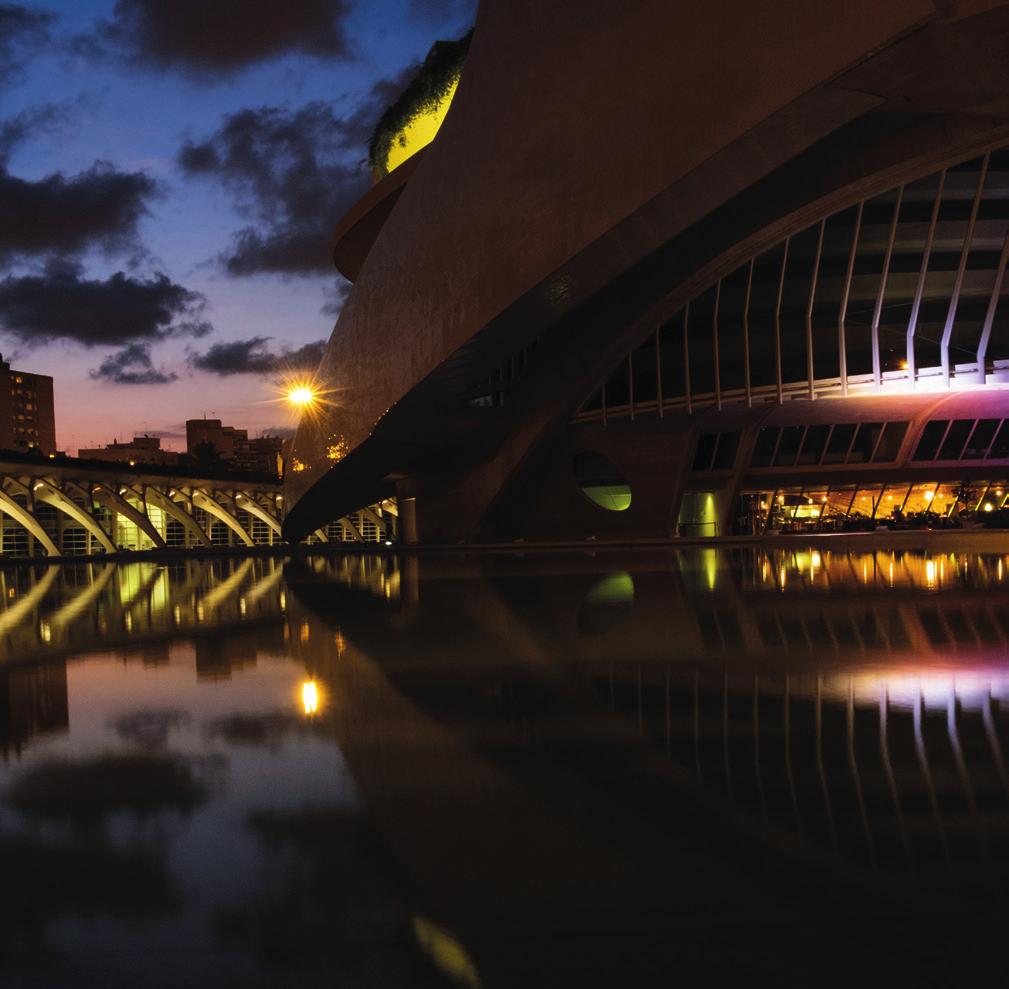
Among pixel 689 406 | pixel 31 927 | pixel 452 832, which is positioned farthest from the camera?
pixel 689 406

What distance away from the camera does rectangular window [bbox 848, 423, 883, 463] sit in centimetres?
3866

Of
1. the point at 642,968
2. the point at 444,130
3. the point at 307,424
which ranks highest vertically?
the point at 444,130

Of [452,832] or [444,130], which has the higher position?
[444,130]

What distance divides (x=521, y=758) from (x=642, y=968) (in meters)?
2.13

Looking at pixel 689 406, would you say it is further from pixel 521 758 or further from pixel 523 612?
pixel 521 758

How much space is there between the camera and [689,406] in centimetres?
3662

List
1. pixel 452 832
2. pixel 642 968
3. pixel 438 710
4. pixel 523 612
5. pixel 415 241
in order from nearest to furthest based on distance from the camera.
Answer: pixel 642 968 → pixel 452 832 → pixel 438 710 → pixel 523 612 → pixel 415 241

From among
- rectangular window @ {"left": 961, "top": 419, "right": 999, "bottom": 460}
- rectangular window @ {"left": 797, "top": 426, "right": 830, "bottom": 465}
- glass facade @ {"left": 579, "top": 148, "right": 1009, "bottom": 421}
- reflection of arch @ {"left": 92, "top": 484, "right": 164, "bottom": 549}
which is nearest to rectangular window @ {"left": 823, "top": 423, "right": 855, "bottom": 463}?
rectangular window @ {"left": 797, "top": 426, "right": 830, "bottom": 465}

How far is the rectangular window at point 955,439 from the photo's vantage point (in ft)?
125

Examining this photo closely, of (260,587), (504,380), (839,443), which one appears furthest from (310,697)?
(839,443)

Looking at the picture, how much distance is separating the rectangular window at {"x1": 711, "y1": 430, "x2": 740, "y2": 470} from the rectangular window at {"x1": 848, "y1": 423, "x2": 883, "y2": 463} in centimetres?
424

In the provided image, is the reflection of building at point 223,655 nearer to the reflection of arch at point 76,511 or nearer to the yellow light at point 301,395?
the yellow light at point 301,395

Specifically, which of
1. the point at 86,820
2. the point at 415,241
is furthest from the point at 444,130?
the point at 86,820

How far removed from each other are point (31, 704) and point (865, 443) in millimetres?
36384
